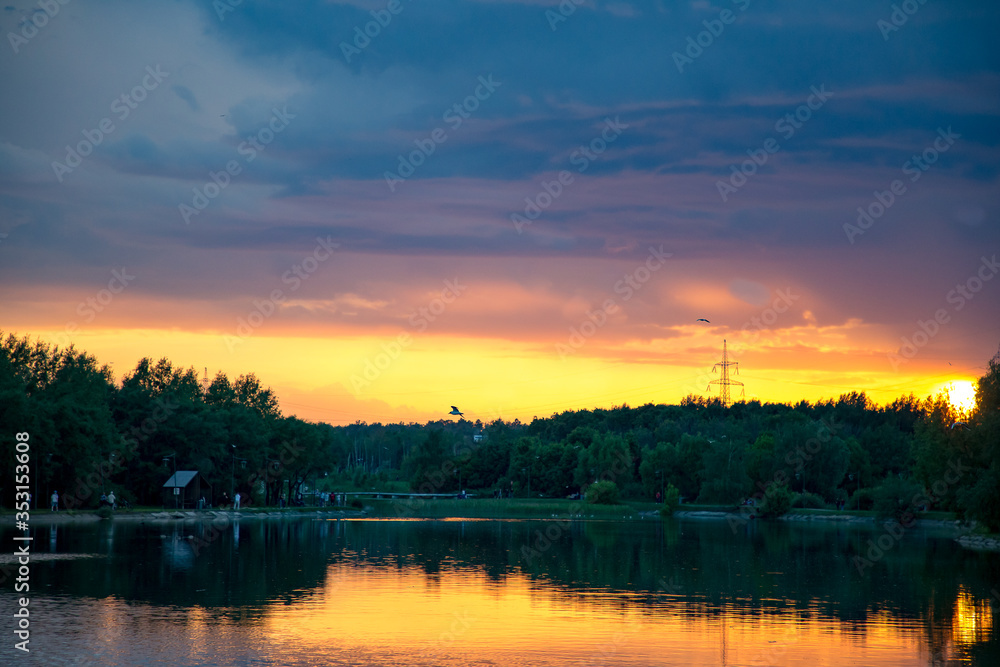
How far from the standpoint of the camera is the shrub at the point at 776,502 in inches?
4144

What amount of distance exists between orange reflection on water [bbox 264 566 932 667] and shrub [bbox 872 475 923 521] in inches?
2724

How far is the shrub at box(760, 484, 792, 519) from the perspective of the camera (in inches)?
4144

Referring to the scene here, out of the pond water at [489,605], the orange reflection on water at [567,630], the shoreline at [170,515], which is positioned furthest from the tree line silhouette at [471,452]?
the orange reflection on water at [567,630]

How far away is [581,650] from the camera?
2122 cm

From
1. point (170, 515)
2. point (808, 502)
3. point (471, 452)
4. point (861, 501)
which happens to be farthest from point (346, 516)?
point (471, 452)

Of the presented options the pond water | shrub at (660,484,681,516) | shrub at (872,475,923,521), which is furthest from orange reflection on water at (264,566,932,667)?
shrub at (660,484,681,516)

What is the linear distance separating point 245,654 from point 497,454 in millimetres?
136798

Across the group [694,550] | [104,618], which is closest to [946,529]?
[694,550]

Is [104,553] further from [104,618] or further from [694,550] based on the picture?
[694,550]

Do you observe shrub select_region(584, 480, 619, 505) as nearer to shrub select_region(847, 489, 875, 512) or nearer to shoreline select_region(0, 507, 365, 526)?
shrub select_region(847, 489, 875, 512)

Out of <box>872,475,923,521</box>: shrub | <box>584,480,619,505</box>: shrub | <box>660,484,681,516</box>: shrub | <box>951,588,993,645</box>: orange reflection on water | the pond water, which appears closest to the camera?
the pond water

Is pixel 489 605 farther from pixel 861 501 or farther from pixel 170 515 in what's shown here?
pixel 861 501

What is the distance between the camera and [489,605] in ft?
91.9

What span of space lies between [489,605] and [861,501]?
298ft
